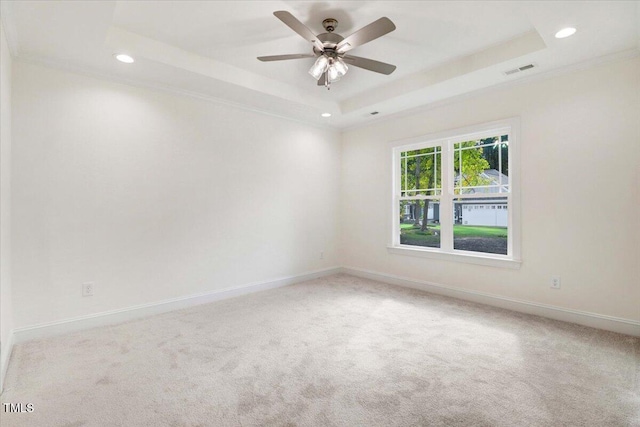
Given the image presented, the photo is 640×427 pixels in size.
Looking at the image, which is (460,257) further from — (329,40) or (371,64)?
(329,40)

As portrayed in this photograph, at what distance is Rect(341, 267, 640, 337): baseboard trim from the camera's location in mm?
2877

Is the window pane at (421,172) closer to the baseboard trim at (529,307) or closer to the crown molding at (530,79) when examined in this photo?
the crown molding at (530,79)

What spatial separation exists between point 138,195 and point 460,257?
12.7ft

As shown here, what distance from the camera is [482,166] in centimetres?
389

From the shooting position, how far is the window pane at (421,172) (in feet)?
14.3

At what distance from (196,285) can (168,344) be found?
1.13 m

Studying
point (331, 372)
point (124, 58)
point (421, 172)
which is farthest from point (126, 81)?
point (421, 172)

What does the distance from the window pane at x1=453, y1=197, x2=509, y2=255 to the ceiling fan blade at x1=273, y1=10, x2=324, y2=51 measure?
106 inches

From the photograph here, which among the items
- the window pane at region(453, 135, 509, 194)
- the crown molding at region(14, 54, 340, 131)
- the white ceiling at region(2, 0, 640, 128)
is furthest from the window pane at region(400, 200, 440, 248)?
the crown molding at region(14, 54, 340, 131)

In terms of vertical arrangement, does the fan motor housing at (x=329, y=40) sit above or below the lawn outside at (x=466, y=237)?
above

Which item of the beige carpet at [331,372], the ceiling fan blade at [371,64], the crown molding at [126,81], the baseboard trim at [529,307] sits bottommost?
the beige carpet at [331,372]

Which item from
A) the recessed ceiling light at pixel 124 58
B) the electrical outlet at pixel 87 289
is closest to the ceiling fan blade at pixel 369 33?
the recessed ceiling light at pixel 124 58

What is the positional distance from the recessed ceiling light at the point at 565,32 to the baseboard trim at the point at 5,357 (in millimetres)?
4764

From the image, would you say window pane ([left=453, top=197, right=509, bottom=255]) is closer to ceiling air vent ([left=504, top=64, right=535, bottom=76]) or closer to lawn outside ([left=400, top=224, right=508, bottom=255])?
lawn outside ([left=400, top=224, right=508, bottom=255])
